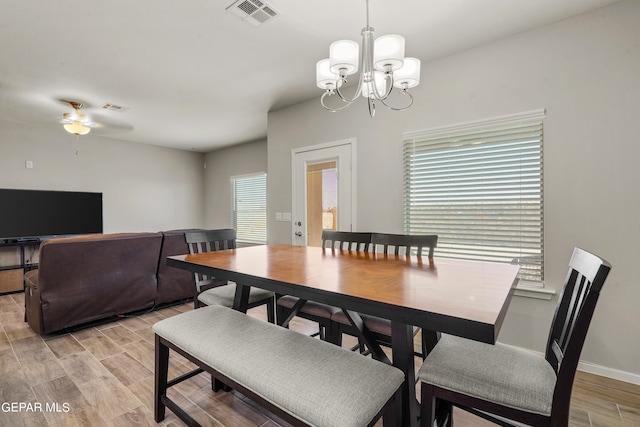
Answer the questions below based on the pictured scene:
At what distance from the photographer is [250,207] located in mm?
6258

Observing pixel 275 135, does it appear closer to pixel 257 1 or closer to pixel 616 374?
pixel 257 1

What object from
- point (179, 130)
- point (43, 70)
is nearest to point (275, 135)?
point (179, 130)

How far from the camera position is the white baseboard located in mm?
2076

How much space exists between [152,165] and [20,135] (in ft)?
6.33

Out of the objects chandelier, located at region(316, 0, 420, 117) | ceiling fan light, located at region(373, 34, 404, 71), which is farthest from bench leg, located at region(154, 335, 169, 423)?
ceiling fan light, located at region(373, 34, 404, 71)

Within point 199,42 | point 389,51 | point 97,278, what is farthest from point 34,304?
point 389,51

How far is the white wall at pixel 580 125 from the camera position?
209 centimetres

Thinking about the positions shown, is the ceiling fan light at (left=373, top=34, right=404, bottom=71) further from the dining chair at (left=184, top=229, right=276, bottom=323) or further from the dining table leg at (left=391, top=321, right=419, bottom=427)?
the dining chair at (left=184, top=229, right=276, bottom=323)

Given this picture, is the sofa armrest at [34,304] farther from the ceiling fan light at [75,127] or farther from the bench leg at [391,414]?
the bench leg at [391,414]

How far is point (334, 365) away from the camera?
1151mm

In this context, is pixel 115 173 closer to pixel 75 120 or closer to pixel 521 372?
pixel 75 120

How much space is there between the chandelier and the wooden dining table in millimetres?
946

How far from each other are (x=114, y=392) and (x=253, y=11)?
108 inches

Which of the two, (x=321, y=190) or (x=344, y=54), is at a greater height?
(x=344, y=54)
